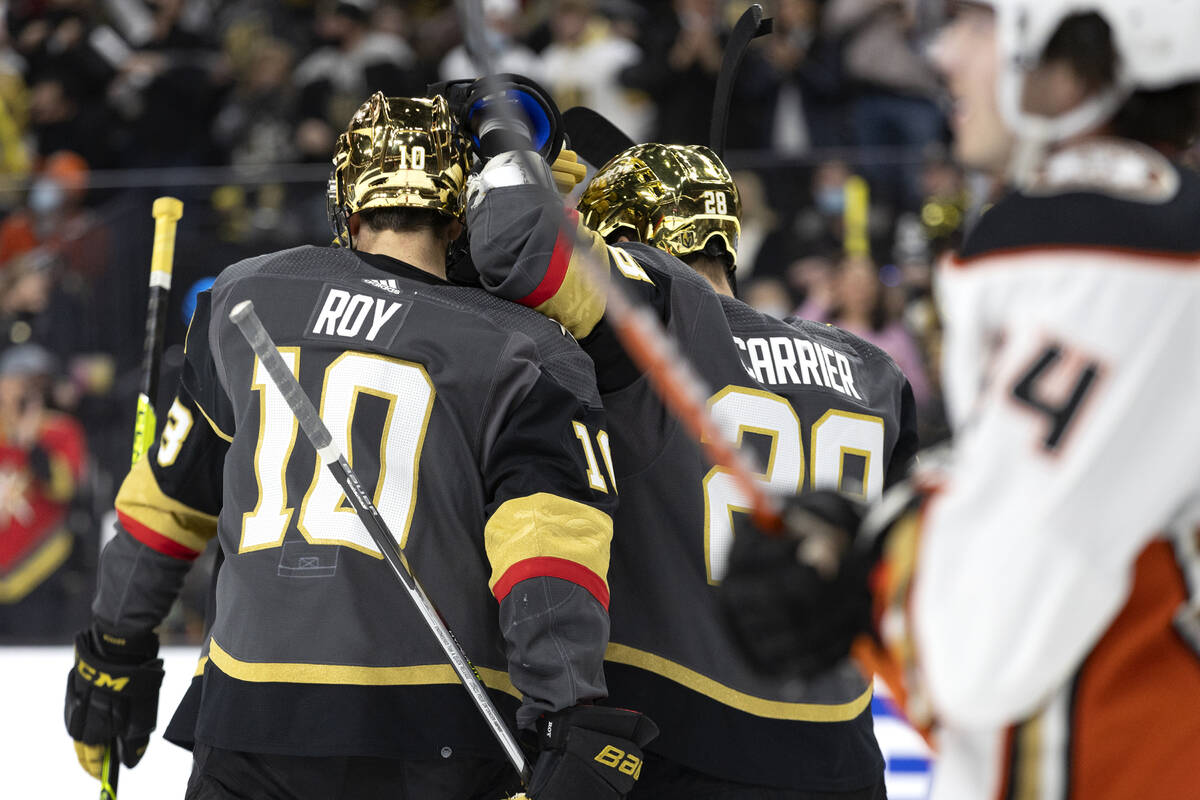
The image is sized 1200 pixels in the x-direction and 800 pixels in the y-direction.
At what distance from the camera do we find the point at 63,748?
3.65 m

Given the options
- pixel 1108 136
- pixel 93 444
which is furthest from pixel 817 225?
pixel 1108 136

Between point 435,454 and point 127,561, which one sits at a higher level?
point 435,454

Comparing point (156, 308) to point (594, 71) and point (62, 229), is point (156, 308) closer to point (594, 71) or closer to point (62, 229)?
point (62, 229)

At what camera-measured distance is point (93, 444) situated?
6.41m

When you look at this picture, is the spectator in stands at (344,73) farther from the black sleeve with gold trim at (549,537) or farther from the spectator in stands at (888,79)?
the black sleeve with gold trim at (549,537)

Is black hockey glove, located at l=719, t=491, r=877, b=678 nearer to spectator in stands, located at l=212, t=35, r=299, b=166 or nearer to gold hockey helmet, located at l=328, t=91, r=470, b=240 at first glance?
gold hockey helmet, located at l=328, t=91, r=470, b=240

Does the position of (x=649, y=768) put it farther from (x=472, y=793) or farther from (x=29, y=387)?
(x=29, y=387)

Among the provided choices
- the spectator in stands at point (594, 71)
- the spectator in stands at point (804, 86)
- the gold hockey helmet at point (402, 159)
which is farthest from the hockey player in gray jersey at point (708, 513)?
the spectator in stands at point (804, 86)

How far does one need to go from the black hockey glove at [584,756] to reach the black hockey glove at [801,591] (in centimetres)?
89

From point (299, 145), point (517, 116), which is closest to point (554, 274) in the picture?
point (517, 116)

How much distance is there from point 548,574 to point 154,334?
132cm

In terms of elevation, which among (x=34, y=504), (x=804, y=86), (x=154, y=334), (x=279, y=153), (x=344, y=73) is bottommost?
(x=34, y=504)

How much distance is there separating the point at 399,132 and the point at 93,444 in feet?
14.4

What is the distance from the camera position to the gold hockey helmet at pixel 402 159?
8.16 feet
